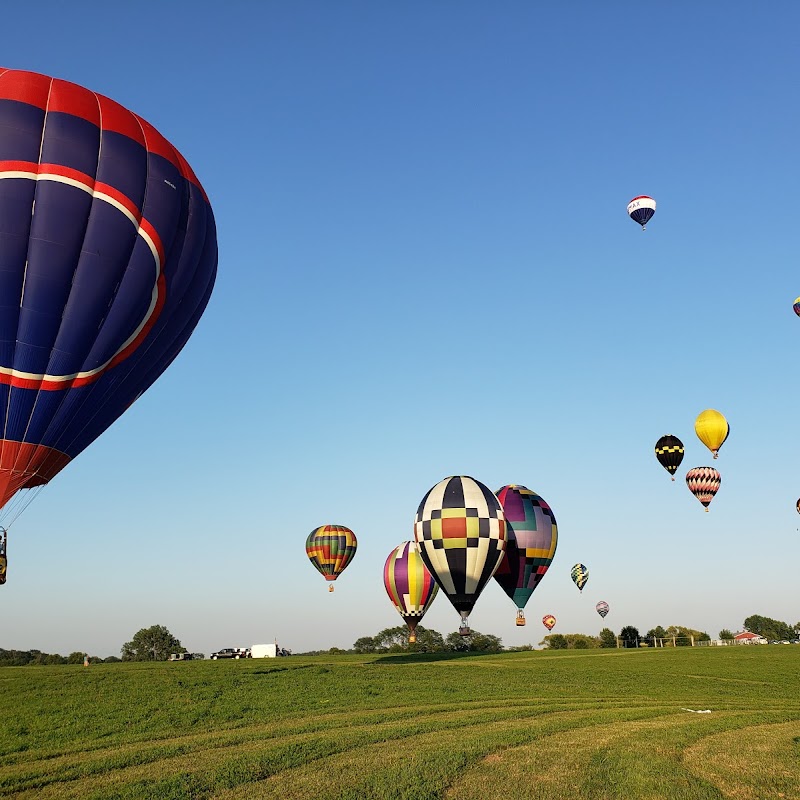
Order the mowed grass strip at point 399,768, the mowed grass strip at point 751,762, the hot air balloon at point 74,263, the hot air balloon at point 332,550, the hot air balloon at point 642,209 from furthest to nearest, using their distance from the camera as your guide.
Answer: the hot air balloon at point 332,550 < the hot air balloon at point 642,209 < the hot air balloon at point 74,263 < the mowed grass strip at point 399,768 < the mowed grass strip at point 751,762

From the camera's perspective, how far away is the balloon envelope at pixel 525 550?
172 feet

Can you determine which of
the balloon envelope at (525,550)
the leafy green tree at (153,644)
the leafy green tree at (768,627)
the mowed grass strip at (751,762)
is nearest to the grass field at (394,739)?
the mowed grass strip at (751,762)

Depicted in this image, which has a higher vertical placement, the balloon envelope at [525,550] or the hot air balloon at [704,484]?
the hot air balloon at [704,484]

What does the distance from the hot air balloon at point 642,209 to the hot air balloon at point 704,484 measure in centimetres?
2272

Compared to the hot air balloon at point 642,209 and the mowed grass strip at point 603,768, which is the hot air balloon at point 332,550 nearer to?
the hot air balloon at point 642,209

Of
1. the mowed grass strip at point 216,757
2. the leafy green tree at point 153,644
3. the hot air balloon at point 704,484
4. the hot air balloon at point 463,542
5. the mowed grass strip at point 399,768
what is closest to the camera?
the mowed grass strip at point 399,768

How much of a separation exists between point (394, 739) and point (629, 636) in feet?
264

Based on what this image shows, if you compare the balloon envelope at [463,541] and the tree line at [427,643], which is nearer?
the balloon envelope at [463,541]

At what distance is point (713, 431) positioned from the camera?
61219 mm

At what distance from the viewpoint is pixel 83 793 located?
1245 centimetres

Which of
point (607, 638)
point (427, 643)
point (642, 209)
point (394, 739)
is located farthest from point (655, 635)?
point (394, 739)

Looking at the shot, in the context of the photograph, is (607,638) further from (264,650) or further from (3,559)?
(3,559)

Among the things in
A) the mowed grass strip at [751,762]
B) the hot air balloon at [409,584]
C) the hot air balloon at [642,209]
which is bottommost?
the mowed grass strip at [751,762]

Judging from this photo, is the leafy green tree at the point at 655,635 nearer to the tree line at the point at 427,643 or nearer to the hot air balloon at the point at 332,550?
the tree line at the point at 427,643
